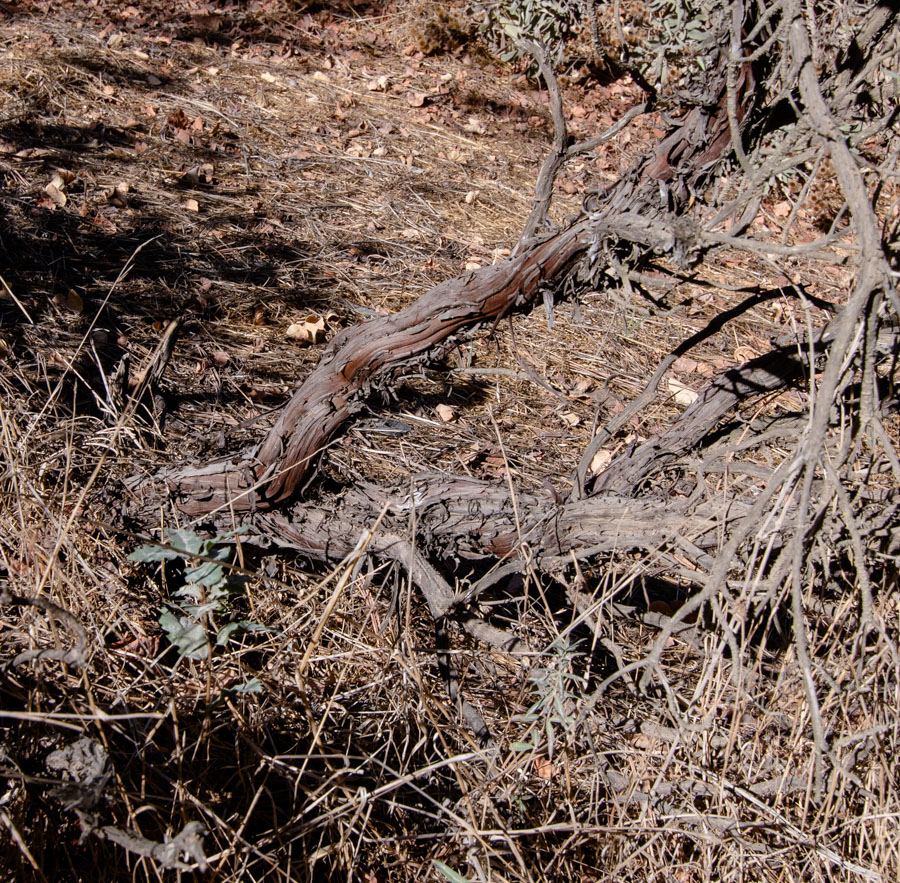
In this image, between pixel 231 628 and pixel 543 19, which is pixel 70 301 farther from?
pixel 543 19

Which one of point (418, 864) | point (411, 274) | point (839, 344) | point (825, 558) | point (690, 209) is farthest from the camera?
point (411, 274)

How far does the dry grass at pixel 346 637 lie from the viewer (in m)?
1.77

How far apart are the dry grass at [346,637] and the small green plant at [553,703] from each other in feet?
0.04

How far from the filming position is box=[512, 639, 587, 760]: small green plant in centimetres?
192

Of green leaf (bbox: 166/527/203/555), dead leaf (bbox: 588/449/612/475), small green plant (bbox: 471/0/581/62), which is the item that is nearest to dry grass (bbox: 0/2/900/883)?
dead leaf (bbox: 588/449/612/475)

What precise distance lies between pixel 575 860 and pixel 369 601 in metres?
0.88

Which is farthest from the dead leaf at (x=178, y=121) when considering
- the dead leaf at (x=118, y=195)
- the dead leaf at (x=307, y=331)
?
the dead leaf at (x=307, y=331)

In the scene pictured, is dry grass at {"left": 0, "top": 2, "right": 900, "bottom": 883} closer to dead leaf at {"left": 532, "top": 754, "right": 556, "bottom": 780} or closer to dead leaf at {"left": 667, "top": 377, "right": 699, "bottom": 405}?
dead leaf at {"left": 532, "top": 754, "right": 556, "bottom": 780}

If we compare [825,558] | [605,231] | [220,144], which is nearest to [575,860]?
[825,558]

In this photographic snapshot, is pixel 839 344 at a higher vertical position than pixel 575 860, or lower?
higher

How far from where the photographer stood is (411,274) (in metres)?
4.17

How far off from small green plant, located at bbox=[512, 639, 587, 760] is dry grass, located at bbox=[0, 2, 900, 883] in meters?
0.01

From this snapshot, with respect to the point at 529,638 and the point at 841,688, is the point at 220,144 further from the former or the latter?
the point at 841,688

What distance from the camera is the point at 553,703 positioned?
6.57 ft
